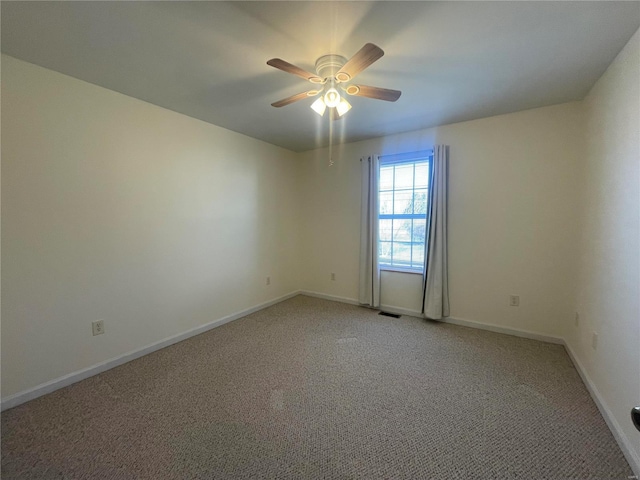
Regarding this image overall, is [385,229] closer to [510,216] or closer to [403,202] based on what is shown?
[403,202]

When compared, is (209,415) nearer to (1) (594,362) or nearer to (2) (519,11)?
(1) (594,362)

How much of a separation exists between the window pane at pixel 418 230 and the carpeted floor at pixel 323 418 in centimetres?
133

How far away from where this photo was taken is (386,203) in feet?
12.2

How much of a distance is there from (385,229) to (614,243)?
224 cm

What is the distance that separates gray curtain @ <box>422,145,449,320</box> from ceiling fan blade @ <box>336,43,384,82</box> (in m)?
1.91

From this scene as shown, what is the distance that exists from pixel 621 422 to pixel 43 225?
3895 mm

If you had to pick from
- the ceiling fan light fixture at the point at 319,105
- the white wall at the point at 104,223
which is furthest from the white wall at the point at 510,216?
the white wall at the point at 104,223

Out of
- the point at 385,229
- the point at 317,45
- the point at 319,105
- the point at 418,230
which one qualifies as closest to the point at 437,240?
the point at 418,230

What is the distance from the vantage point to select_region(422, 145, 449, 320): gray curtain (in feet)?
10.4

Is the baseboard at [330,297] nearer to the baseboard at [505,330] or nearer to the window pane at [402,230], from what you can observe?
the window pane at [402,230]

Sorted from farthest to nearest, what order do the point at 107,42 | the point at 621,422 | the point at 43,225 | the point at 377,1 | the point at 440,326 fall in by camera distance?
the point at 440,326 → the point at 43,225 → the point at 107,42 → the point at 621,422 → the point at 377,1

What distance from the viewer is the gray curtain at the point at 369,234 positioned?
3.65 meters

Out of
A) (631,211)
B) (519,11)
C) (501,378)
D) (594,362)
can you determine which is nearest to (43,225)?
(519,11)

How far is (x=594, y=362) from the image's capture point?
1948 mm
